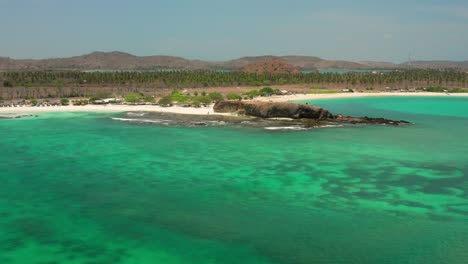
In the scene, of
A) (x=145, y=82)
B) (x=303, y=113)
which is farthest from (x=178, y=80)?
(x=303, y=113)

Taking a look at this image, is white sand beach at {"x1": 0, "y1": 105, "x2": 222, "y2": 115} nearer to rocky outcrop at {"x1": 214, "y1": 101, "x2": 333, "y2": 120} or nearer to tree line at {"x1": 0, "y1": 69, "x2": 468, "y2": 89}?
rocky outcrop at {"x1": 214, "y1": 101, "x2": 333, "y2": 120}

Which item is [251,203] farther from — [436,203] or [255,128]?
[255,128]

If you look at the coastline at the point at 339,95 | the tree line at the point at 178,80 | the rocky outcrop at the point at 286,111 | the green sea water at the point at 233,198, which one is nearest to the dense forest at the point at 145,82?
the tree line at the point at 178,80

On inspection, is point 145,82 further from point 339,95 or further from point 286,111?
point 286,111

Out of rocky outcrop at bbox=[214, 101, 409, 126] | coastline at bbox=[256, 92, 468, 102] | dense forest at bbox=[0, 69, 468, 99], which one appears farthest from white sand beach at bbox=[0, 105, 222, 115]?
coastline at bbox=[256, 92, 468, 102]

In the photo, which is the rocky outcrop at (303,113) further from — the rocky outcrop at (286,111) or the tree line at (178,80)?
the tree line at (178,80)

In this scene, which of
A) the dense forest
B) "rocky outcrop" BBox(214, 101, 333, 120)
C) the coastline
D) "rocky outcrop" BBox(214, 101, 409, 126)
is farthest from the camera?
the dense forest
